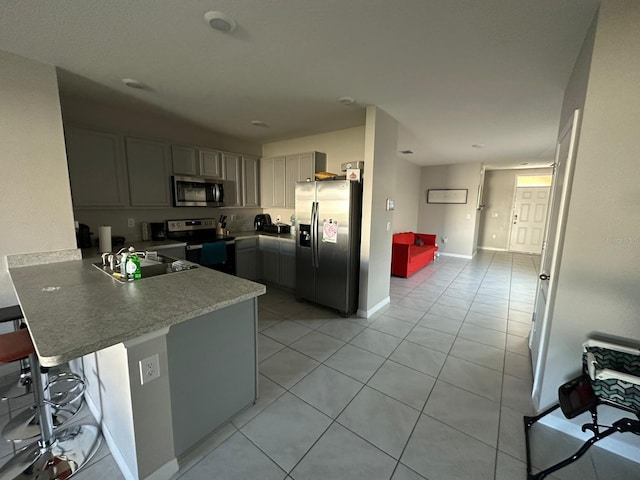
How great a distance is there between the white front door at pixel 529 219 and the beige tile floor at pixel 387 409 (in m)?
5.33

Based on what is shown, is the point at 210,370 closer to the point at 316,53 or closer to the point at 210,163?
the point at 316,53

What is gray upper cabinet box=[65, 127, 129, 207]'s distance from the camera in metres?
2.89

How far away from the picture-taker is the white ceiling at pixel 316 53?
1.53m

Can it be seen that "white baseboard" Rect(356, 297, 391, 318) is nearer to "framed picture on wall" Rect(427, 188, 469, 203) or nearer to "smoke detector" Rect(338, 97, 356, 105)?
"smoke detector" Rect(338, 97, 356, 105)

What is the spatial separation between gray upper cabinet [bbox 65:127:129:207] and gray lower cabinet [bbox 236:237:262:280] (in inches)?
64.0

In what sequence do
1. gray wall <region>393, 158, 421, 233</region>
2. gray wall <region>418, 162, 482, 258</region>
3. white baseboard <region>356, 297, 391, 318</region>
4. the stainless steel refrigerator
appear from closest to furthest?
the stainless steel refrigerator → white baseboard <region>356, 297, 391, 318</region> → gray wall <region>393, 158, 421, 233</region> → gray wall <region>418, 162, 482, 258</region>

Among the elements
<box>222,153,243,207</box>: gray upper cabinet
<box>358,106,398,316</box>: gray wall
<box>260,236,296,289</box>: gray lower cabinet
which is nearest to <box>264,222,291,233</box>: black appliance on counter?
<box>260,236,296,289</box>: gray lower cabinet

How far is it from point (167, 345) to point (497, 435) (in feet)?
6.93

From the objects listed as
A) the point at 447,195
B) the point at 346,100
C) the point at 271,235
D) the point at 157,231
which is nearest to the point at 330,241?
the point at 271,235

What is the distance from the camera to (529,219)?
24.6 ft

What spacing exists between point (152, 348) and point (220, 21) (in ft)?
6.31

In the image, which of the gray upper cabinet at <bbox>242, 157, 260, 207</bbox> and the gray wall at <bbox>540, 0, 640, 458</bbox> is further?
the gray upper cabinet at <bbox>242, 157, 260, 207</bbox>

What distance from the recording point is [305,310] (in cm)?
361

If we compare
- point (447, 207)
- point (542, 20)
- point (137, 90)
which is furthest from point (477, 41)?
point (447, 207)
